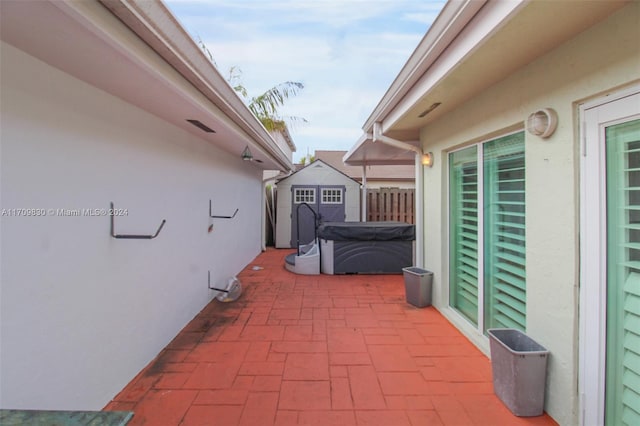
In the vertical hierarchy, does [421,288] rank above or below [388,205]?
below

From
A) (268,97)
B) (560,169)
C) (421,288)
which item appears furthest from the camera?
(268,97)

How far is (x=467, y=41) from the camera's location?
1.93 m

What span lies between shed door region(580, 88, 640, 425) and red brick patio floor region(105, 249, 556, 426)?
51cm

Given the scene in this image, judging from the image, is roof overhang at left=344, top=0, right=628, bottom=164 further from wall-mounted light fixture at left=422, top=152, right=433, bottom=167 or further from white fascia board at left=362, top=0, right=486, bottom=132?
wall-mounted light fixture at left=422, top=152, right=433, bottom=167

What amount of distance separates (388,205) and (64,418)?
8.92 metres

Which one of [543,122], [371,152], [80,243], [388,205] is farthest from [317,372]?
[388,205]

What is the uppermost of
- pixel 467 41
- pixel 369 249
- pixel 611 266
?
pixel 467 41

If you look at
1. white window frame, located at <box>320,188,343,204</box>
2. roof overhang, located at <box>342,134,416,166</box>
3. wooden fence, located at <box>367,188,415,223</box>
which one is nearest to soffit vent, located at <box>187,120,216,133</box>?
roof overhang, located at <box>342,134,416,166</box>

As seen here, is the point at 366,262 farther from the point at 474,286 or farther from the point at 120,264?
the point at 120,264

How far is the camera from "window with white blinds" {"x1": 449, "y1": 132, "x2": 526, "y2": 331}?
2535 mm

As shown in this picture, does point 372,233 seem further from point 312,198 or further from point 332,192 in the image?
point 312,198

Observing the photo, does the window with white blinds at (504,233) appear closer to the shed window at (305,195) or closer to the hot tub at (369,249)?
the hot tub at (369,249)

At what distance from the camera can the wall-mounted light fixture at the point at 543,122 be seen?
2.01 m

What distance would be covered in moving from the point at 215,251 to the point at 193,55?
3099 mm
